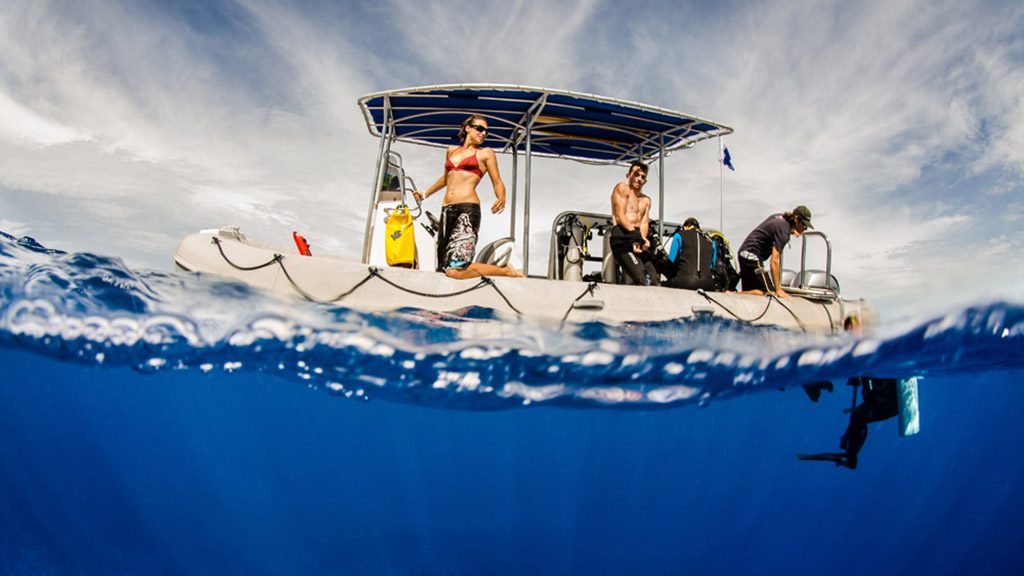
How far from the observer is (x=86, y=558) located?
8.35 metres

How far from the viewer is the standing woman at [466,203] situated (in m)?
5.12

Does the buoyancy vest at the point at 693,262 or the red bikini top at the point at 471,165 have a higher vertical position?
the red bikini top at the point at 471,165

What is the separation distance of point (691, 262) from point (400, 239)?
3638mm

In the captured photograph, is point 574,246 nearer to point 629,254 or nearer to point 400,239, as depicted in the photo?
point 629,254

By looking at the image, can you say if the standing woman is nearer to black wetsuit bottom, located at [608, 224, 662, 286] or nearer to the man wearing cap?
black wetsuit bottom, located at [608, 224, 662, 286]

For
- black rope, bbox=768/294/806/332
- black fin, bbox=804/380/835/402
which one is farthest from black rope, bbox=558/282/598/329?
black fin, bbox=804/380/835/402

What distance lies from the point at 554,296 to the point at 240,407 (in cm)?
772

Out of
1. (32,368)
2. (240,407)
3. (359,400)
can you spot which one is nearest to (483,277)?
(359,400)

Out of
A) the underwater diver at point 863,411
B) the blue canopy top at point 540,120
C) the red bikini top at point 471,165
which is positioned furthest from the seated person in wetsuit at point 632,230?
the underwater diver at point 863,411

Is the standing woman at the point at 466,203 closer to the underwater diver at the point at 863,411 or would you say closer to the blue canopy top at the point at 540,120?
the blue canopy top at the point at 540,120

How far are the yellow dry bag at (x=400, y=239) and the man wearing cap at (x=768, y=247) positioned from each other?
4.42 meters

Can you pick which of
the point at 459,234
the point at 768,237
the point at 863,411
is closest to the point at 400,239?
the point at 459,234

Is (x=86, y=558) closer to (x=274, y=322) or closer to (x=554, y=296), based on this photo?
(x=274, y=322)

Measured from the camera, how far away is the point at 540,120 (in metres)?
7.47
